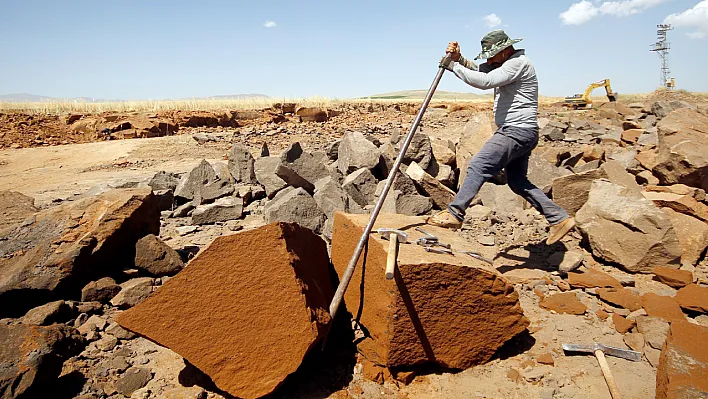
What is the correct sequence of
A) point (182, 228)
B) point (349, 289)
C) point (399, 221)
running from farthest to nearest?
point (182, 228) < point (399, 221) < point (349, 289)

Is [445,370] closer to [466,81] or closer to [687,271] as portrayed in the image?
[466,81]

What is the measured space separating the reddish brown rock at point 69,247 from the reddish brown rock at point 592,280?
3.61 meters

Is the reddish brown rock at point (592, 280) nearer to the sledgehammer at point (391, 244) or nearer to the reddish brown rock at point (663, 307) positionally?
the reddish brown rock at point (663, 307)

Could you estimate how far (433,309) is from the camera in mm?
2305

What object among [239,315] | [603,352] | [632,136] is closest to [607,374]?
[603,352]

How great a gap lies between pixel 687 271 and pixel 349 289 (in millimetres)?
2755

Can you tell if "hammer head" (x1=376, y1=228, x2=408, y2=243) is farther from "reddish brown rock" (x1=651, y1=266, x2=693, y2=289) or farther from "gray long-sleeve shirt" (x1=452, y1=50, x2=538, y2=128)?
"reddish brown rock" (x1=651, y1=266, x2=693, y2=289)

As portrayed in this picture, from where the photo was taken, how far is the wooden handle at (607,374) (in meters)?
2.06

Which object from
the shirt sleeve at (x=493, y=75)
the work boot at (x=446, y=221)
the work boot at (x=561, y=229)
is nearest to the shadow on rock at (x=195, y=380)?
the work boot at (x=446, y=221)

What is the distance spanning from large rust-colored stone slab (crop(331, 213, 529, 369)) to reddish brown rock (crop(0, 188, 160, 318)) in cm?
211

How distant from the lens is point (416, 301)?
7.45 ft

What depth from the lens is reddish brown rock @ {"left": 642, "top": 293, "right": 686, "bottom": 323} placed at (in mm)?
2678

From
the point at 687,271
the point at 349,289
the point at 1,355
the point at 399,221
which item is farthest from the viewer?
the point at 687,271

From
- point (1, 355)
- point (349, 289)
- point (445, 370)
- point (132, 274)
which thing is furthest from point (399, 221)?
point (1, 355)
